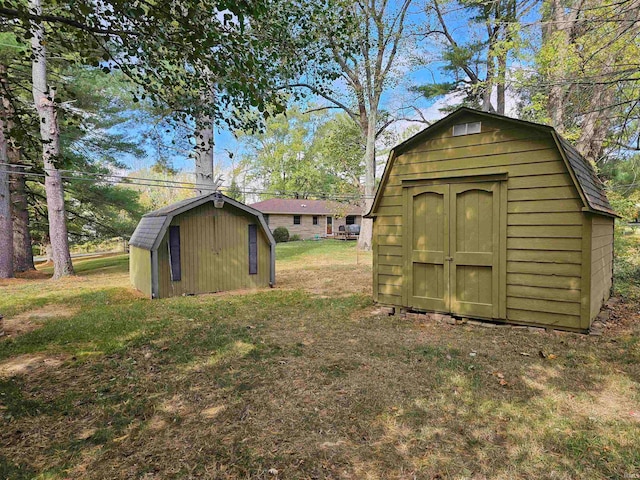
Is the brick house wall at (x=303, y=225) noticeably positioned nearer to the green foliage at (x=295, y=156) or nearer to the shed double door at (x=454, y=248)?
the green foliage at (x=295, y=156)

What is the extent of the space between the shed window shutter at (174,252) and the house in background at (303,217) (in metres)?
19.1

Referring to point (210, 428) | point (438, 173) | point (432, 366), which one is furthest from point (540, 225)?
point (210, 428)

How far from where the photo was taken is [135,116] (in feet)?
44.4

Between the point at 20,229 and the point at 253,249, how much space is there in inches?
415

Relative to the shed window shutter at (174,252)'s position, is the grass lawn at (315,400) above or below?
below

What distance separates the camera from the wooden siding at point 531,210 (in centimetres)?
463

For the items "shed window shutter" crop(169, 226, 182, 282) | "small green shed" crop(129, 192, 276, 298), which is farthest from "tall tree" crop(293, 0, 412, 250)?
"shed window shutter" crop(169, 226, 182, 282)

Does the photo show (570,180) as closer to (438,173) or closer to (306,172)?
(438,173)

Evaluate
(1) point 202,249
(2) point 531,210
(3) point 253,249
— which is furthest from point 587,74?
(1) point 202,249

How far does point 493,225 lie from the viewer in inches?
201

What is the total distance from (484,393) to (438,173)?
3.40m

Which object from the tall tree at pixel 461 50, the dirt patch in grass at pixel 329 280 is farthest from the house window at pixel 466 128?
the tall tree at pixel 461 50

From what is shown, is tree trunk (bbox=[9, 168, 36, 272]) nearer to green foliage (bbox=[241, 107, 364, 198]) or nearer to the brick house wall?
the brick house wall

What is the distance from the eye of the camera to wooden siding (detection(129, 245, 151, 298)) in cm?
800
